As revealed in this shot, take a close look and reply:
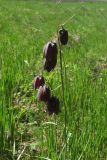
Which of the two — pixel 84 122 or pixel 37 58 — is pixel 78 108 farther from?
pixel 37 58

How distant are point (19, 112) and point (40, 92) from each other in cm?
137

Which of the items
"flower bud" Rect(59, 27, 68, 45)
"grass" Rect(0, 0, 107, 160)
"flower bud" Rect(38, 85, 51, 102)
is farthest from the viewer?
"grass" Rect(0, 0, 107, 160)

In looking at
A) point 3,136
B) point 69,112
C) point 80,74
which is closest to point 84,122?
point 69,112

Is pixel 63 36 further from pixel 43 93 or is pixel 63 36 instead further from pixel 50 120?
pixel 50 120

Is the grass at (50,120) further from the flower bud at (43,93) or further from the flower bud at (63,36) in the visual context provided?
the flower bud at (43,93)

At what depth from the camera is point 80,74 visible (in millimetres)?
4773

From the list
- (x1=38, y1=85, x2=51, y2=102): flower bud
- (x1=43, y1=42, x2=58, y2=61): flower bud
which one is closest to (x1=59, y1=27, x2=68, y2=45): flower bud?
(x1=43, y1=42, x2=58, y2=61): flower bud

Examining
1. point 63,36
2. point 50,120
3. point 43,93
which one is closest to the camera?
point 63,36

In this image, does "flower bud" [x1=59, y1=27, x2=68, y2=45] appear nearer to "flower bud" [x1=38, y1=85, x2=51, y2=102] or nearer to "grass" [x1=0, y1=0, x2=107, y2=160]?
"grass" [x1=0, y1=0, x2=107, y2=160]

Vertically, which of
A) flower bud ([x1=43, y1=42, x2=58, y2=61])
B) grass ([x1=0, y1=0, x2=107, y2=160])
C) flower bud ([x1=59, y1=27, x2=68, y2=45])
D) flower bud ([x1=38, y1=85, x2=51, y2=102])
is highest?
flower bud ([x1=59, y1=27, x2=68, y2=45])

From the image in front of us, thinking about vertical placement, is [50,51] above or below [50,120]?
above

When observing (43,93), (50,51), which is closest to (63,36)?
(50,51)

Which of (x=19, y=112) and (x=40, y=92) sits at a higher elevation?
(x=40, y=92)

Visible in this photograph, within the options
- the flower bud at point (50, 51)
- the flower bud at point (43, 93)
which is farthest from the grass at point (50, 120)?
the flower bud at point (43, 93)
